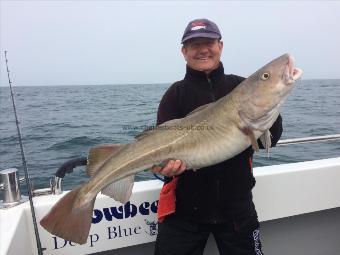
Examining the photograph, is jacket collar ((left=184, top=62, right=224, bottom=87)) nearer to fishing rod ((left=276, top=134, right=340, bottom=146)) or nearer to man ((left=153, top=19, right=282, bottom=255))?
man ((left=153, top=19, right=282, bottom=255))

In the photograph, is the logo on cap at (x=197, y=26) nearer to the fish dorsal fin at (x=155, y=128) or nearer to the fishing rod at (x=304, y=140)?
the fish dorsal fin at (x=155, y=128)

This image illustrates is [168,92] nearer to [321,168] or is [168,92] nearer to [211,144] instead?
[211,144]

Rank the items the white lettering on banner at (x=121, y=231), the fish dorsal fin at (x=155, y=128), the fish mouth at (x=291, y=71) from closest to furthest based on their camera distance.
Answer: the fish mouth at (x=291, y=71)
the fish dorsal fin at (x=155, y=128)
the white lettering on banner at (x=121, y=231)

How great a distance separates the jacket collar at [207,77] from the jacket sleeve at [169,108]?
8.1 inches

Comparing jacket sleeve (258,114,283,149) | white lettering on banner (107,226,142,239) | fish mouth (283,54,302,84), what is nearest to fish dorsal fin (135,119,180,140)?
jacket sleeve (258,114,283,149)

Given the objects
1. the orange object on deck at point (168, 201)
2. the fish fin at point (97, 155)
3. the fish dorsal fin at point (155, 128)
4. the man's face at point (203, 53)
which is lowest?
the orange object on deck at point (168, 201)

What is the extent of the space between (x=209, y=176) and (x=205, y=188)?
0.35 ft

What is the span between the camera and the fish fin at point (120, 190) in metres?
2.87

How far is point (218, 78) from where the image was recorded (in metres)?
3.24

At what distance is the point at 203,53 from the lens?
318 cm

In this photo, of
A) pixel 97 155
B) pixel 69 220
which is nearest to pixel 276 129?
pixel 97 155

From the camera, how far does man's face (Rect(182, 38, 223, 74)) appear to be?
10.3 feet

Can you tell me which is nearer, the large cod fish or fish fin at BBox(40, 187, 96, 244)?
fish fin at BBox(40, 187, 96, 244)

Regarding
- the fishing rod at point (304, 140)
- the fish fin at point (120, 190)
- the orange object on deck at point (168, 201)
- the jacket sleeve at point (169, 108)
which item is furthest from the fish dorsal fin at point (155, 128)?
the fishing rod at point (304, 140)
